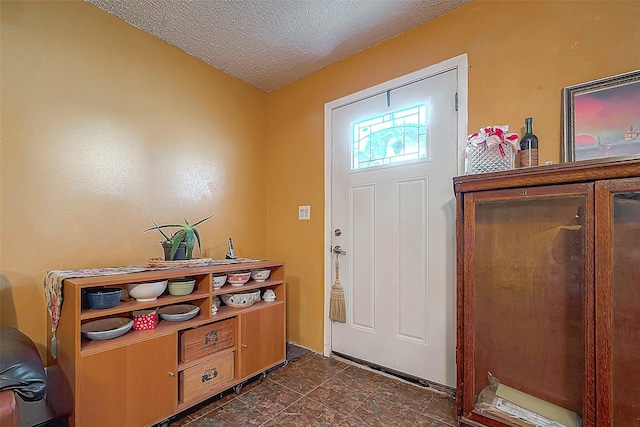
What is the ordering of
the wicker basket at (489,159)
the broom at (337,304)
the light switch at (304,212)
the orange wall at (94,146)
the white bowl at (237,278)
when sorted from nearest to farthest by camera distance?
the wicker basket at (489,159) < the orange wall at (94,146) < the white bowl at (237,278) < the broom at (337,304) < the light switch at (304,212)

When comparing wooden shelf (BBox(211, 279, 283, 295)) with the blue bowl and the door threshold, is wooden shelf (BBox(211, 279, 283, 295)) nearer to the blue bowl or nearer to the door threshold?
the blue bowl

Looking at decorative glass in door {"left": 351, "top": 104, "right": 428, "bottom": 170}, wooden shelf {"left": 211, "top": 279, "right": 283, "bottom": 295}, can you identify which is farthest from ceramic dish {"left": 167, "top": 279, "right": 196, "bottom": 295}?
decorative glass in door {"left": 351, "top": 104, "right": 428, "bottom": 170}

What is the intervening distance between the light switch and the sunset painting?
6.04ft

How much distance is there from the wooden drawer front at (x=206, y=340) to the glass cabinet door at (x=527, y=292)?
139 centimetres

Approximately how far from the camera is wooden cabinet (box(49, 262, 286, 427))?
1.31m

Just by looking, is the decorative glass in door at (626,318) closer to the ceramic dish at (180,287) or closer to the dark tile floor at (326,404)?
the dark tile floor at (326,404)

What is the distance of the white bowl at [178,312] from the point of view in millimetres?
1676

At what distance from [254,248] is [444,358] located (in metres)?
1.84

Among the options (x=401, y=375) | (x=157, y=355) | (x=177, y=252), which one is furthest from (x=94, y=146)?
(x=401, y=375)

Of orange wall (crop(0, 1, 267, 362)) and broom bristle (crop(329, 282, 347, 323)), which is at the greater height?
orange wall (crop(0, 1, 267, 362))

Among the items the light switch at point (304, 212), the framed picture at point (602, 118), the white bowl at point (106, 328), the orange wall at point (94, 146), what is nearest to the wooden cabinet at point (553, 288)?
the framed picture at point (602, 118)

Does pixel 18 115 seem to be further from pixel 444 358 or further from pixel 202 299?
pixel 444 358

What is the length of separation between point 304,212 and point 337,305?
87cm

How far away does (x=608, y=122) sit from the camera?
4.48 ft
